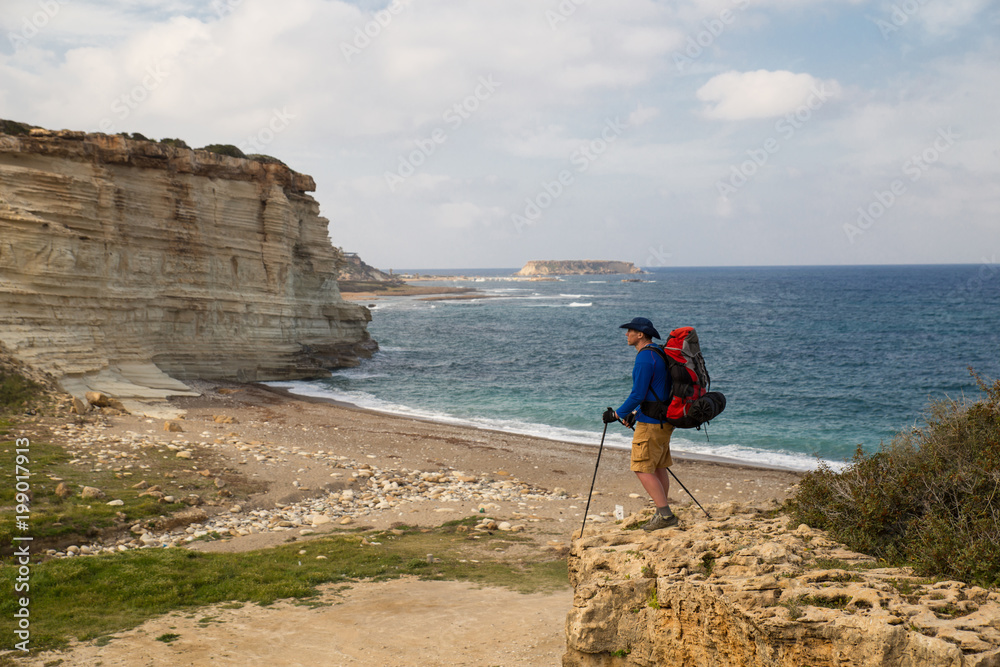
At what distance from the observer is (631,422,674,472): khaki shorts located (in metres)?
6.99

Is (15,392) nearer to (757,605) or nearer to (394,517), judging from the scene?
(394,517)

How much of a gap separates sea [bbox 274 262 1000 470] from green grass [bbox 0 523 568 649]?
675 cm

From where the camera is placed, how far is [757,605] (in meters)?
5.06

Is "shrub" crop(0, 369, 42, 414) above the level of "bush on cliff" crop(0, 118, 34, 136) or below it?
below

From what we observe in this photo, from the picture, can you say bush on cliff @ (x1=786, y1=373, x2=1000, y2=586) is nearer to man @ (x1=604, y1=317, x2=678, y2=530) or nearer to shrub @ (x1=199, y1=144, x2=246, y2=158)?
man @ (x1=604, y1=317, x2=678, y2=530)

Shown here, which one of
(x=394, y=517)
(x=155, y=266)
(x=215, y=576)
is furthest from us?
(x=155, y=266)

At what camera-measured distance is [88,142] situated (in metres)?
23.8

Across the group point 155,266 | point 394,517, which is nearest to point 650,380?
point 394,517

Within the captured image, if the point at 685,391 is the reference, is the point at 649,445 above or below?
below

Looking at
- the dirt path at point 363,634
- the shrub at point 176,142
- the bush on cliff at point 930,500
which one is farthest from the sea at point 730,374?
the shrub at point 176,142

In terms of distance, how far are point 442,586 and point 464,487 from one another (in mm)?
7395

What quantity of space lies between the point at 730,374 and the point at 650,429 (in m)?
33.0

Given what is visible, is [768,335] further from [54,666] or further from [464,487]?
[54,666]

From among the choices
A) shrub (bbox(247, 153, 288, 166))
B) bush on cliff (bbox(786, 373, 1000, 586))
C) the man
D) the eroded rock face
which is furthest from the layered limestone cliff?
bush on cliff (bbox(786, 373, 1000, 586))
